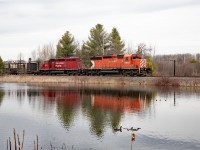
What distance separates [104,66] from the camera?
58625 mm

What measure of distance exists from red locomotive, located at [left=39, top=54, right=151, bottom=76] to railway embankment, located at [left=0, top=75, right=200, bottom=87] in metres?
2.52

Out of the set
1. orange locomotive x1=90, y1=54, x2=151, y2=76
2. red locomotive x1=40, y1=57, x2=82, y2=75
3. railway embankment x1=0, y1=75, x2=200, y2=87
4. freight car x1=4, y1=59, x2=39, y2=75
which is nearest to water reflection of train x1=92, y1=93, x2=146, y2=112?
railway embankment x1=0, y1=75, x2=200, y2=87

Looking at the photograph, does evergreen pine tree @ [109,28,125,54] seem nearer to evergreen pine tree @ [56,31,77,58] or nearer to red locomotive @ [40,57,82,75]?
evergreen pine tree @ [56,31,77,58]

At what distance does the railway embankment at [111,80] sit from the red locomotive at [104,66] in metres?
2.52

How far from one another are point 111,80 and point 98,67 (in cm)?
547

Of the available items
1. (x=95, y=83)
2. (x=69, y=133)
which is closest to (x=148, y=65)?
(x=95, y=83)

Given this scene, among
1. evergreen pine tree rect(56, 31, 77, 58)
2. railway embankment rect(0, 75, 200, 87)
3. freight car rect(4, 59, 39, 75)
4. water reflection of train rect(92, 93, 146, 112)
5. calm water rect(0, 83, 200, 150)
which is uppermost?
evergreen pine tree rect(56, 31, 77, 58)

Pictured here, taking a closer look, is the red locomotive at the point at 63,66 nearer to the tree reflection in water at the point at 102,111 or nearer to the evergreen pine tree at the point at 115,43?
the evergreen pine tree at the point at 115,43

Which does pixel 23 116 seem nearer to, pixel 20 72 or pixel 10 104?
pixel 10 104

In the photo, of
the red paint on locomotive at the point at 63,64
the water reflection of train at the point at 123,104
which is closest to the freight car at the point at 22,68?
the red paint on locomotive at the point at 63,64

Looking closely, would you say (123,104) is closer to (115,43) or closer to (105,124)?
(105,124)

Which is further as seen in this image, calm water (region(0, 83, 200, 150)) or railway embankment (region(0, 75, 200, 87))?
railway embankment (region(0, 75, 200, 87))

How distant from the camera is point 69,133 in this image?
17828mm

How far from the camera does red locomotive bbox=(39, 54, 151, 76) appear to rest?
180ft
